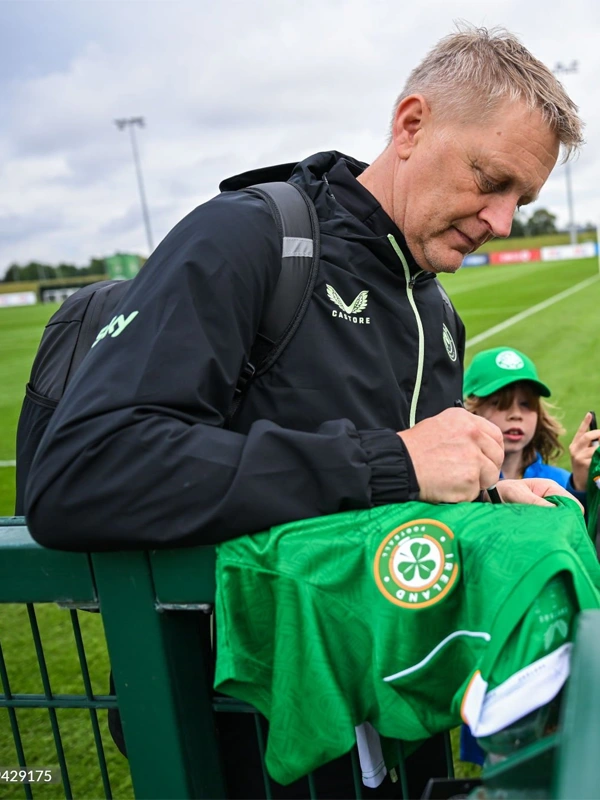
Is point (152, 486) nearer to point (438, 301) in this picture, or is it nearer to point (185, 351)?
point (185, 351)

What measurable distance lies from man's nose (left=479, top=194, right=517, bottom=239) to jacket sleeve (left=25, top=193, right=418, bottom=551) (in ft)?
2.09

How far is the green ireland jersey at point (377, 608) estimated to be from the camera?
3.36 feet

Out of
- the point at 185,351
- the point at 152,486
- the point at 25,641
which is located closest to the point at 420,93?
the point at 185,351

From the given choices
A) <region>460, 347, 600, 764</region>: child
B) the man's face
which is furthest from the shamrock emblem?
<region>460, 347, 600, 764</region>: child

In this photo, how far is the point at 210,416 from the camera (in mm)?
1264

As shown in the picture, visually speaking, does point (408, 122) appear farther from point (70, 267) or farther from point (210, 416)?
point (70, 267)

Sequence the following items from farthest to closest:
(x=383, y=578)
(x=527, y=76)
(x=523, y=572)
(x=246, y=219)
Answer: (x=527, y=76) → (x=246, y=219) → (x=383, y=578) → (x=523, y=572)

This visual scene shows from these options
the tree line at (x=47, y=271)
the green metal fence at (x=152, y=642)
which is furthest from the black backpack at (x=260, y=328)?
the tree line at (x=47, y=271)

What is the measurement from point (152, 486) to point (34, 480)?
7.5 inches

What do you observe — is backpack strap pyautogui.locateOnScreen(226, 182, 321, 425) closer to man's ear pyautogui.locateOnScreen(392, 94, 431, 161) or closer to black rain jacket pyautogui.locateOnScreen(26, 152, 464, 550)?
black rain jacket pyautogui.locateOnScreen(26, 152, 464, 550)

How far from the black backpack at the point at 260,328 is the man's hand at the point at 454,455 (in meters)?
0.31

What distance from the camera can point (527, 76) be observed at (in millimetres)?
1528

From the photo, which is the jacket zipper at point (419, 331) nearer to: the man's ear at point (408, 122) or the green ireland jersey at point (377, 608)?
the man's ear at point (408, 122)

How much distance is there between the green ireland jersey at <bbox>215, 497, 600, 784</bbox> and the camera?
1.03 m
